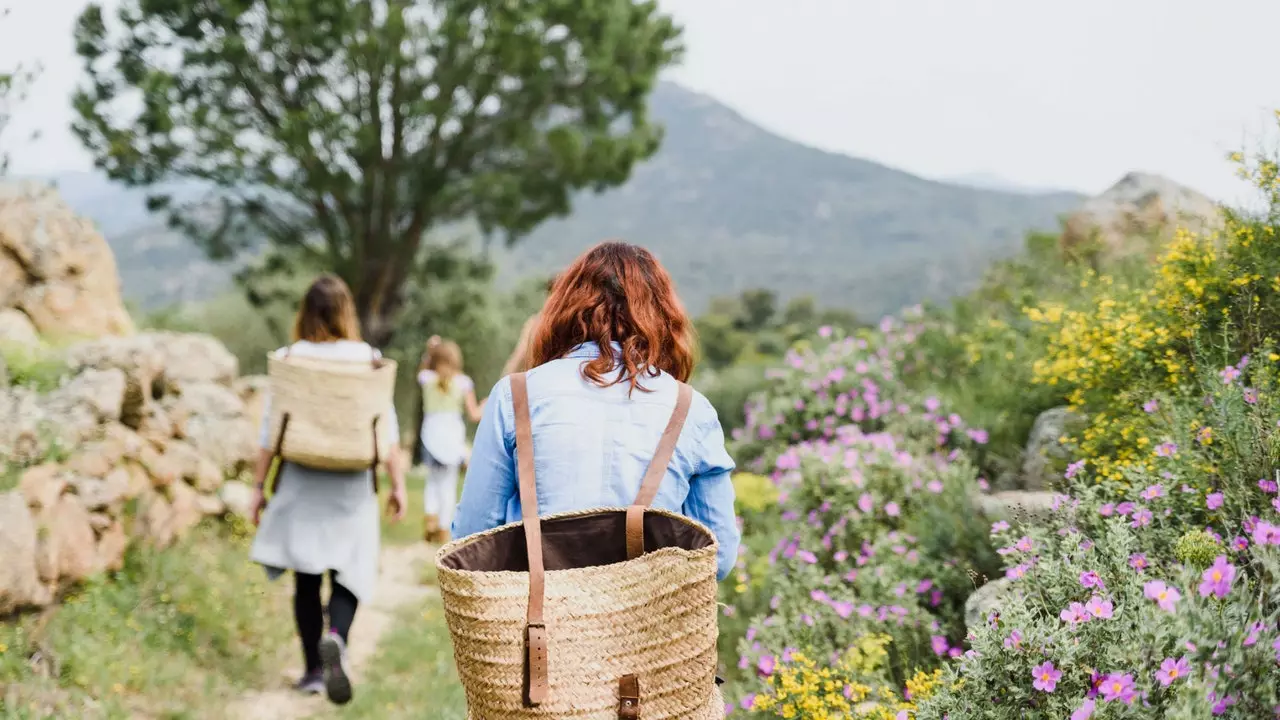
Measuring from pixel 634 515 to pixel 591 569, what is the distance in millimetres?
168

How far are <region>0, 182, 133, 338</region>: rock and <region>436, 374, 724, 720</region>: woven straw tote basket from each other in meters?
6.72

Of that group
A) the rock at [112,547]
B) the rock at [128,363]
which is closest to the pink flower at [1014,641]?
the rock at [112,547]

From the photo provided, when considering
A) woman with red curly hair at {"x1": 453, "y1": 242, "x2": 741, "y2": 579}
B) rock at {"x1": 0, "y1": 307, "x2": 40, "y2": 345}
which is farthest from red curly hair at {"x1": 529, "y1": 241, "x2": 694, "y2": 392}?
rock at {"x1": 0, "y1": 307, "x2": 40, "y2": 345}

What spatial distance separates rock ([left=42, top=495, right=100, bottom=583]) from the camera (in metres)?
4.23

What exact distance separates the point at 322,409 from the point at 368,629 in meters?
2.44

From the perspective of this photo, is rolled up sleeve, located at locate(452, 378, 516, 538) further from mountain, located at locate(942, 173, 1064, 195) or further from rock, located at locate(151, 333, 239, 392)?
mountain, located at locate(942, 173, 1064, 195)

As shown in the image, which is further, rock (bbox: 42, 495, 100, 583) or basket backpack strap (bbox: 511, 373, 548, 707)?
rock (bbox: 42, 495, 100, 583)

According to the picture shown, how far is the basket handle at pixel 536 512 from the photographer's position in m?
1.74

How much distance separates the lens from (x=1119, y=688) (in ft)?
5.91

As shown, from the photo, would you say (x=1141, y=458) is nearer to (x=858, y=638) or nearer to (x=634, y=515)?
(x=858, y=638)

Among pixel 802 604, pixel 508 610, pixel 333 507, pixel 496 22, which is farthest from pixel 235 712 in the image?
pixel 496 22

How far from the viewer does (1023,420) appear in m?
5.07

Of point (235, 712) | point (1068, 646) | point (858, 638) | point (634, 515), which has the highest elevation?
point (634, 515)

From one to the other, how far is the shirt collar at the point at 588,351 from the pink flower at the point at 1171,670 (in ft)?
4.20
